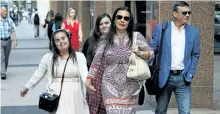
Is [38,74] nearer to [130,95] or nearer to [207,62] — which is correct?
[130,95]

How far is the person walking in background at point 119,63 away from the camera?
5.54 meters

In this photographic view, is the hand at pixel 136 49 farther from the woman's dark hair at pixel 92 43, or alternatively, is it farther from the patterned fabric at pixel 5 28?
the patterned fabric at pixel 5 28

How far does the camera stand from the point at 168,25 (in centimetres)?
625

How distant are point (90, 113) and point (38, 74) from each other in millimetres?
714

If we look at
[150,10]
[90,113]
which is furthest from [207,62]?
[90,113]

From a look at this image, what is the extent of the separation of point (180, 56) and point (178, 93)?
443 mm

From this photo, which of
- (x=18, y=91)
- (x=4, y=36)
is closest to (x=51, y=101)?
(x=18, y=91)

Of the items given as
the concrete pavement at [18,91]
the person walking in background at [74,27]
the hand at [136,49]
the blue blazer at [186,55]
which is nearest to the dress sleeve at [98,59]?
the hand at [136,49]

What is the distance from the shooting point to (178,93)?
247 inches

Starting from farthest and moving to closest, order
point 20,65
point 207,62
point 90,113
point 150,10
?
point 20,65
point 150,10
point 207,62
point 90,113

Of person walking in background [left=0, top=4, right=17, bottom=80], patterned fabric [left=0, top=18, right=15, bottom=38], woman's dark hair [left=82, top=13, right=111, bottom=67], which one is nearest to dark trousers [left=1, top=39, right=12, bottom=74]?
person walking in background [left=0, top=4, right=17, bottom=80]

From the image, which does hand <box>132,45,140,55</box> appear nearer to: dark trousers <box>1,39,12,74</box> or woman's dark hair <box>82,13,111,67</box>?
woman's dark hair <box>82,13,111,67</box>

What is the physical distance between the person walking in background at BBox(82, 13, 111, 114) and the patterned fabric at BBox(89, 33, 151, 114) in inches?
6.0

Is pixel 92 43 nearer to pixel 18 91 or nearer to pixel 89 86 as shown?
pixel 89 86
